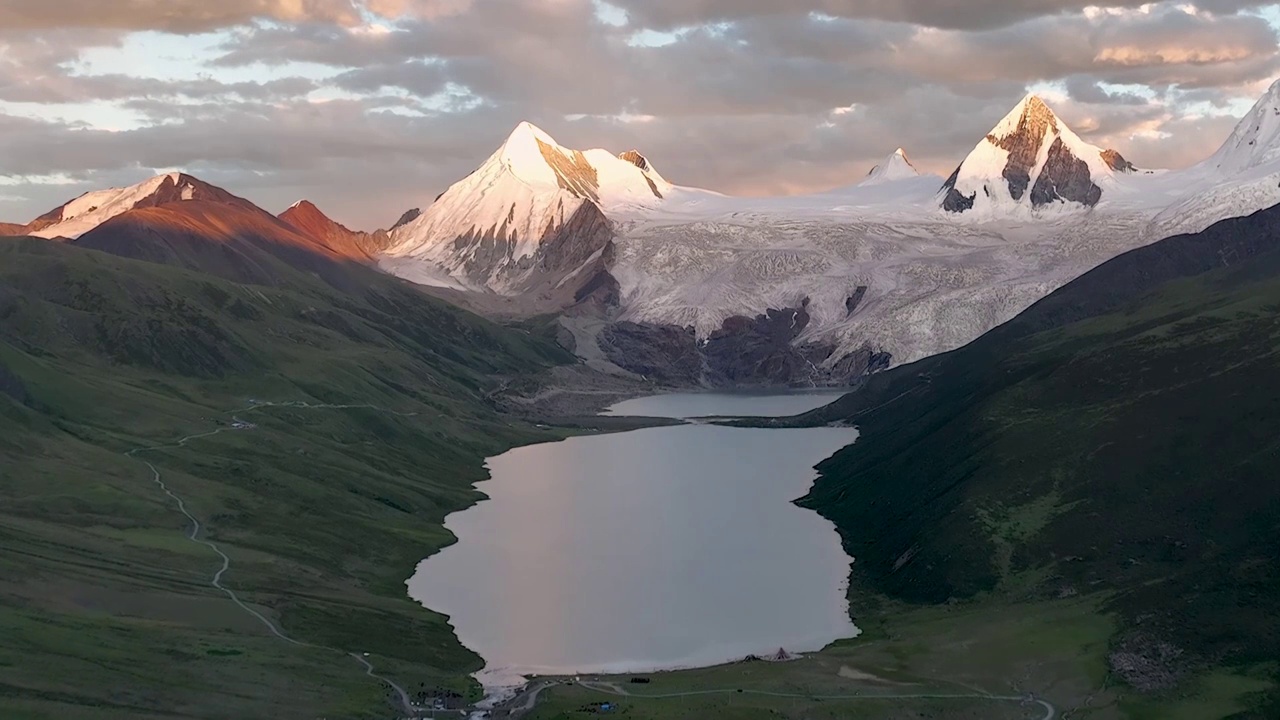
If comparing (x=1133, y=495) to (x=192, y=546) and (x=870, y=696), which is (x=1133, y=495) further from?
(x=192, y=546)

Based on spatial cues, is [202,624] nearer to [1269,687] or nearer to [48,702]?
[48,702]

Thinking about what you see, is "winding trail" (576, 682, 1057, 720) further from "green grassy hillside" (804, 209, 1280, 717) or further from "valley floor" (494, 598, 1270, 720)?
"green grassy hillside" (804, 209, 1280, 717)

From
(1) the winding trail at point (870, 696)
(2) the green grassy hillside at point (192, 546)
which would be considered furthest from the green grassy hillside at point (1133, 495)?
(2) the green grassy hillside at point (192, 546)

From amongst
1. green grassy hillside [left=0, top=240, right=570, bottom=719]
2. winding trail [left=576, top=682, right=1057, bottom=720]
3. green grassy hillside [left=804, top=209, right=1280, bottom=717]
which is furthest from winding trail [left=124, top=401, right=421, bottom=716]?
green grassy hillside [left=804, top=209, right=1280, bottom=717]

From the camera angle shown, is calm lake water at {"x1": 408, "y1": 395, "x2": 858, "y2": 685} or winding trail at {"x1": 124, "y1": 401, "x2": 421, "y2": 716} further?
calm lake water at {"x1": 408, "y1": 395, "x2": 858, "y2": 685}

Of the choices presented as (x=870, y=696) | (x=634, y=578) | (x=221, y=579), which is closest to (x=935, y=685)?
(x=870, y=696)

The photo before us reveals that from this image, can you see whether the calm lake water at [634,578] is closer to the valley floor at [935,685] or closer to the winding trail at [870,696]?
the valley floor at [935,685]

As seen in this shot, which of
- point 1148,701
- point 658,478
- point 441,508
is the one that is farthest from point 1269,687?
point 658,478
